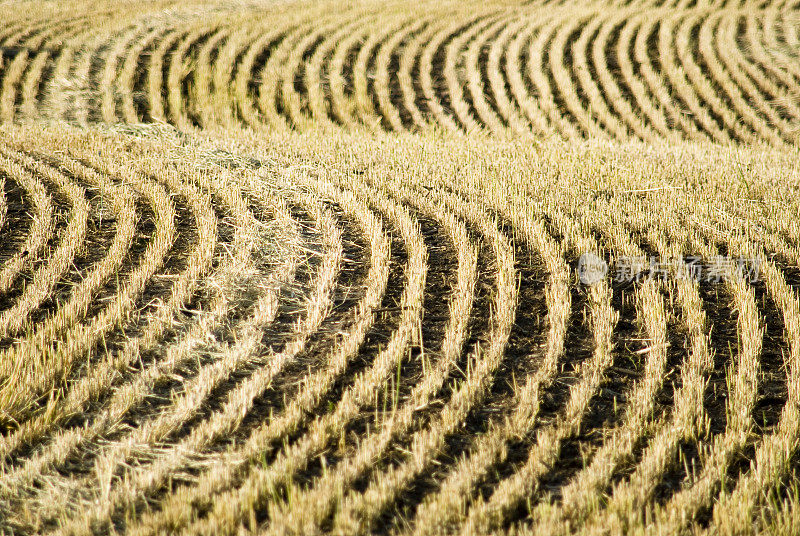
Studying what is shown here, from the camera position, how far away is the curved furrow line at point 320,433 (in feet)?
8.46

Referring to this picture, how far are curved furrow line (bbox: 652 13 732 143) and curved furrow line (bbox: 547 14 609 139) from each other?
152 cm

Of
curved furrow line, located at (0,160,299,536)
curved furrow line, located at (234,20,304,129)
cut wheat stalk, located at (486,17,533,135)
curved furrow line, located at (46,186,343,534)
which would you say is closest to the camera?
curved furrow line, located at (46,186,343,534)

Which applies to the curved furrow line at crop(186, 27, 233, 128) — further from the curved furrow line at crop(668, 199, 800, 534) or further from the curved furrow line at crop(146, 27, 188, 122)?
the curved furrow line at crop(668, 199, 800, 534)

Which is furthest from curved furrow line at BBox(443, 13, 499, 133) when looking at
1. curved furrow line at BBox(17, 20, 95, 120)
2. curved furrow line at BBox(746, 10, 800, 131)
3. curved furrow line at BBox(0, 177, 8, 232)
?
curved furrow line at BBox(17, 20, 95, 120)

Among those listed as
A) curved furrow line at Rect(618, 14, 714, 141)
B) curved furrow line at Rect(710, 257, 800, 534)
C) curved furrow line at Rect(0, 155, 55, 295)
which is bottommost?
curved furrow line at Rect(710, 257, 800, 534)

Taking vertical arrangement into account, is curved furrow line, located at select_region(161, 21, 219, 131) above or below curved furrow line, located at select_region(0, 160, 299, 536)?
above

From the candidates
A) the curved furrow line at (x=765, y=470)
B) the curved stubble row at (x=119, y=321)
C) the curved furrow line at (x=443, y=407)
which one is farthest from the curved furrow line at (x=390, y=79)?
the curved furrow line at (x=765, y=470)

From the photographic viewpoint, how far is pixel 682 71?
39.4 ft

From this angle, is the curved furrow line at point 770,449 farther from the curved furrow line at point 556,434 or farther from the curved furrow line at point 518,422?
the curved furrow line at point 518,422

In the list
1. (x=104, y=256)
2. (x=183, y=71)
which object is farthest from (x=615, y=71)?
(x=104, y=256)

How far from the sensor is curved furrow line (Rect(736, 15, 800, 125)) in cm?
1078

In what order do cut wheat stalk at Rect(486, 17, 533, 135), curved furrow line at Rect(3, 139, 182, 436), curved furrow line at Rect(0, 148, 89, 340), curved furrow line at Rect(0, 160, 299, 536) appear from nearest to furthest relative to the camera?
curved furrow line at Rect(0, 160, 299, 536) → curved furrow line at Rect(3, 139, 182, 436) → curved furrow line at Rect(0, 148, 89, 340) → cut wheat stalk at Rect(486, 17, 533, 135)

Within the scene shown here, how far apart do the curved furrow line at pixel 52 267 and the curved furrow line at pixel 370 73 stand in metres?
5.18

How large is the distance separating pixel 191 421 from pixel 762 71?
39.8 ft
